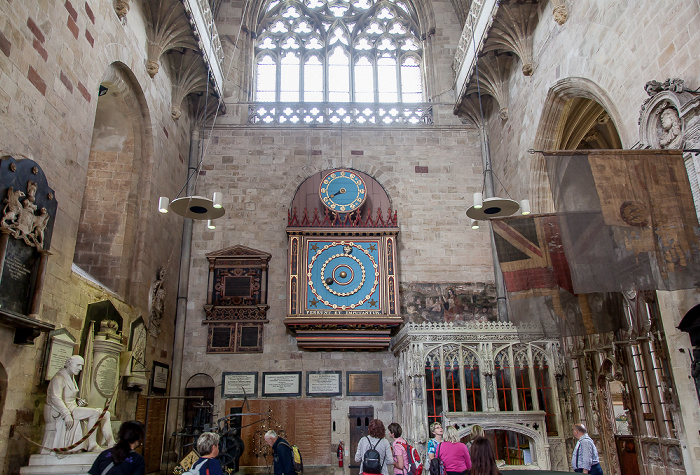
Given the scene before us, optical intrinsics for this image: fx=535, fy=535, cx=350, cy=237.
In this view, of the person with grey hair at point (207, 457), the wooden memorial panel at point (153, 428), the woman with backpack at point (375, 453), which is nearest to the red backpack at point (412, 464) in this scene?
the woman with backpack at point (375, 453)

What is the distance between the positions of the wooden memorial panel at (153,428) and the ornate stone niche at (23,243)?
12.4ft

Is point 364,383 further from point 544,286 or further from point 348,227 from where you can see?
point 544,286

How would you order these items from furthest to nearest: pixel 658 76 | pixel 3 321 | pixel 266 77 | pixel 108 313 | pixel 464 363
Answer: pixel 266 77 < pixel 464 363 < pixel 108 313 < pixel 658 76 < pixel 3 321

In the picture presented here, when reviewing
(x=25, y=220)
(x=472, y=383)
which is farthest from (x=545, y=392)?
(x=25, y=220)

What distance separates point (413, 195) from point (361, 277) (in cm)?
279

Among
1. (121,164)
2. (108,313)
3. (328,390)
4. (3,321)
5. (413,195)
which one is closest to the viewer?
(3,321)

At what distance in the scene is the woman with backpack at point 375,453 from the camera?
5.59m

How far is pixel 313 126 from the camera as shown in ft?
45.7


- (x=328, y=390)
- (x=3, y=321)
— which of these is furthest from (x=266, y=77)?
(x=3, y=321)

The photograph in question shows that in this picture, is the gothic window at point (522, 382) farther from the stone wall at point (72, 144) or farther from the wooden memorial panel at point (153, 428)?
the stone wall at point (72, 144)

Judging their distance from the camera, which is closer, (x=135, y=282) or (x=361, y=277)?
(x=135, y=282)

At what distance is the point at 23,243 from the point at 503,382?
766cm

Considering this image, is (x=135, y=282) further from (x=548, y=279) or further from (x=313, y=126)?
(x=548, y=279)

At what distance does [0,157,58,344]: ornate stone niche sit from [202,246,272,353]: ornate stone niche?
5.45 metres
